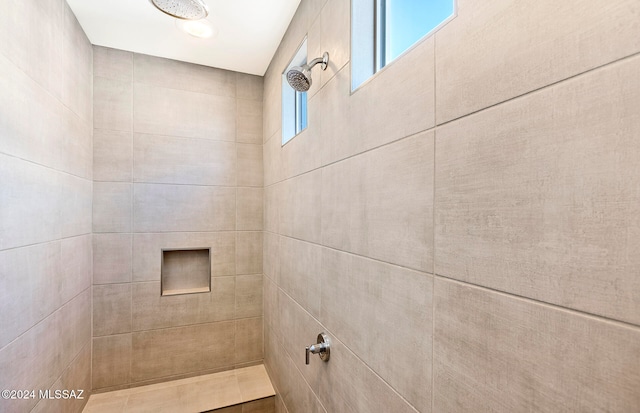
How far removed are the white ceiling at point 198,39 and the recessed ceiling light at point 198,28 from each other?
1.4 inches

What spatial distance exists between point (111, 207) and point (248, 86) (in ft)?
4.30

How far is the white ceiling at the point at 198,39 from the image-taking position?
61.9 inches

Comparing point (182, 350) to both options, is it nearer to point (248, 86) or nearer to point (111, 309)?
point (111, 309)

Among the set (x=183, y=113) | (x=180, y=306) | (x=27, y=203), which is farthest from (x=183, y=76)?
(x=180, y=306)

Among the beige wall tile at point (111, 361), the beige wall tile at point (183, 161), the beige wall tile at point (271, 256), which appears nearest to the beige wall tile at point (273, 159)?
the beige wall tile at point (183, 161)

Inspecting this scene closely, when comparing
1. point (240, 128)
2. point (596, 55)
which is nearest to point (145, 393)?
point (240, 128)

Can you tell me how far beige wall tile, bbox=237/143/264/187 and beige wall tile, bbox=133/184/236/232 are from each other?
13cm

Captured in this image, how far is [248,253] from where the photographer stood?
7.50 ft

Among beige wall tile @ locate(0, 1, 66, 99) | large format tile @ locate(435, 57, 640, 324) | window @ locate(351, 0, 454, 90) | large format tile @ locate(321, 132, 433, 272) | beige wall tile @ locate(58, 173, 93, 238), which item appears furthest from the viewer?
beige wall tile @ locate(58, 173, 93, 238)

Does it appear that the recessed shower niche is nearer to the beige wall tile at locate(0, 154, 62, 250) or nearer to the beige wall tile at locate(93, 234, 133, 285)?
the beige wall tile at locate(93, 234, 133, 285)

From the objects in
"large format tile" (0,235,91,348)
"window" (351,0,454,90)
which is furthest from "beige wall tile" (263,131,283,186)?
"large format tile" (0,235,91,348)

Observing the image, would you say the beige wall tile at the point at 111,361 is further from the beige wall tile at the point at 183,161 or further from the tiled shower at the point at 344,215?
the beige wall tile at the point at 183,161

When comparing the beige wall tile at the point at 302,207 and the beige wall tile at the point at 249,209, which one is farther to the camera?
the beige wall tile at the point at 249,209

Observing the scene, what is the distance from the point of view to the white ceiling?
1.57 meters
